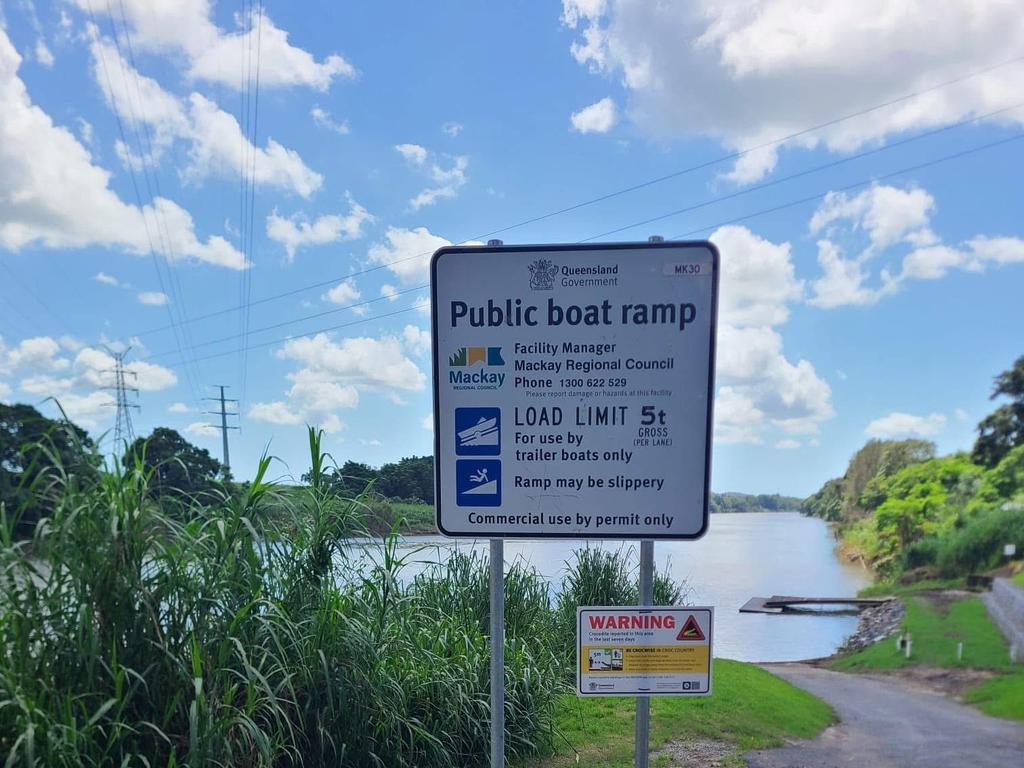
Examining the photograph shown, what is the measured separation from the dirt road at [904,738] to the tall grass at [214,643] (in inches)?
115

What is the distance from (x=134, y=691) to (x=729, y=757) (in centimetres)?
414

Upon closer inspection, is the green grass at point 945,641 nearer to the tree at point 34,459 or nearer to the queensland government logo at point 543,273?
the queensland government logo at point 543,273

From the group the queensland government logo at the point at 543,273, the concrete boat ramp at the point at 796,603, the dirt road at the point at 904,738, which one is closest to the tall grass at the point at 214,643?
the queensland government logo at the point at 543,273

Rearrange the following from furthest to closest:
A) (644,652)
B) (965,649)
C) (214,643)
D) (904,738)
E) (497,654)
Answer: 1. (965,649)
2. (904,738)
3. (214,643)
4. (497,654)
5. (644,652)

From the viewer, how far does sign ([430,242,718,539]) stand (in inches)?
104

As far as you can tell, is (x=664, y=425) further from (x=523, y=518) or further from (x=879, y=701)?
(x=879, y=701)

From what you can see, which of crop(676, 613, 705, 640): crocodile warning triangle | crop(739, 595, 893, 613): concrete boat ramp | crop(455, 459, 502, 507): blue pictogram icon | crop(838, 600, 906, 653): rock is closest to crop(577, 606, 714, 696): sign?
crop(676, 613, 705, 640): crocodile warning triangle

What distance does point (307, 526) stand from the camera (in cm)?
399

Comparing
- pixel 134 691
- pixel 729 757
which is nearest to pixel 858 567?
pixel 729 757

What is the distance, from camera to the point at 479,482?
2.74 metres

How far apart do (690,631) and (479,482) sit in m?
1.03

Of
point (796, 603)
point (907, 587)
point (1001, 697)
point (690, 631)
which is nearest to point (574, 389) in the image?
point (690, 631)

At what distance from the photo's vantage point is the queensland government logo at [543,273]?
2.69 meters

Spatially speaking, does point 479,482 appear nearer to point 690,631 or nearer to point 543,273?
point 543,273
